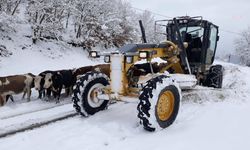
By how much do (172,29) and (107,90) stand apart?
3.50 metres

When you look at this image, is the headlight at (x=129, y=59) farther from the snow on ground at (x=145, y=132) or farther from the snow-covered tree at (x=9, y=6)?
the snow-covered tree at (x=9, y=6)

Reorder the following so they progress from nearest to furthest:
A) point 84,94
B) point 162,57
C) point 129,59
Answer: point 129,59 → point 84,94 → point 162,57

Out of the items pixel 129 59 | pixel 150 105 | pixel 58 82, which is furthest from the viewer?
pixel 58 82

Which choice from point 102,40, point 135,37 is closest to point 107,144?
point 102,40

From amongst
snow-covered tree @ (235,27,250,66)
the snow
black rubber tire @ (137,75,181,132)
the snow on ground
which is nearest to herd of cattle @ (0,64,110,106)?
the snow

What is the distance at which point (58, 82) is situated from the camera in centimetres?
1008

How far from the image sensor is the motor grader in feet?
20.5

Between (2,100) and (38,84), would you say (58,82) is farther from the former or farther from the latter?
(2,100)

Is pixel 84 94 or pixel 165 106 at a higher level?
pixel 84 94

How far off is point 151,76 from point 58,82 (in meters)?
3.96

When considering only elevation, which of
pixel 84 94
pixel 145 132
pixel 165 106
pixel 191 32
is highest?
pixel 191 32

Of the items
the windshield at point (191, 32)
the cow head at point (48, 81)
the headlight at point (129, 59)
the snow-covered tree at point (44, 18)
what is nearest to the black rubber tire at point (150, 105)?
the headlight at point (129, 59)

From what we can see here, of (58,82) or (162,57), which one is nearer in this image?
(162,57)

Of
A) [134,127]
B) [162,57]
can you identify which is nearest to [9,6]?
[162,57]
